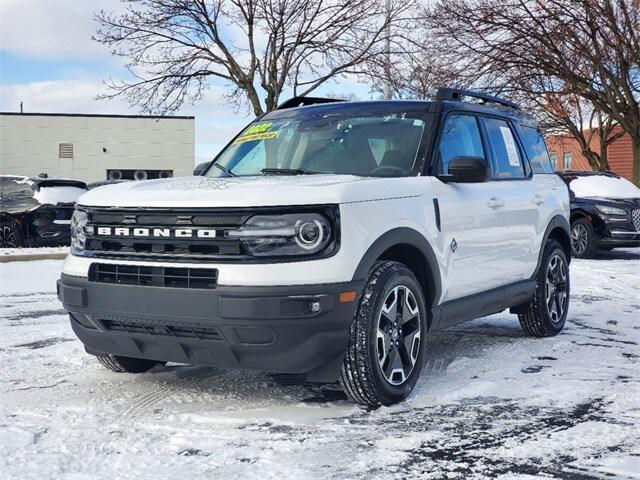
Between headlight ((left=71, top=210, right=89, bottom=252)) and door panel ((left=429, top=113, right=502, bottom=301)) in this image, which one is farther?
door panel ((left=429, top=113, right=502, bottom=301))

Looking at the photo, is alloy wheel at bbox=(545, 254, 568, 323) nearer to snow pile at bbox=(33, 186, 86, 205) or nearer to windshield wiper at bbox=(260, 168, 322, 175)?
windshield wiper at bbox=(260, 168, 322, 175)

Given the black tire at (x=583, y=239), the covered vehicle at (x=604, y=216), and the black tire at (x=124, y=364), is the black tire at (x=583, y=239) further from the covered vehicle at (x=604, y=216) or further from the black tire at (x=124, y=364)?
the black tire at (x=124, y=364)

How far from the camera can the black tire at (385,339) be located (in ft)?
13.8

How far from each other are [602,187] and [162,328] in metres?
12.3

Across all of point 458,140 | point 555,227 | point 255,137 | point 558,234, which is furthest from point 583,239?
point 255,137

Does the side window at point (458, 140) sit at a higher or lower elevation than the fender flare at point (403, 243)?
higher

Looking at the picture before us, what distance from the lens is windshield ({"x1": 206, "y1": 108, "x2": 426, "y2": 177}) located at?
5.12 meters

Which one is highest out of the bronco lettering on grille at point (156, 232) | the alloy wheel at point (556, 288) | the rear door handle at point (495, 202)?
the rear door handle at point (495, 202)

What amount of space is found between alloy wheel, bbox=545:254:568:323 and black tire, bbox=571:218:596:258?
24.4ft

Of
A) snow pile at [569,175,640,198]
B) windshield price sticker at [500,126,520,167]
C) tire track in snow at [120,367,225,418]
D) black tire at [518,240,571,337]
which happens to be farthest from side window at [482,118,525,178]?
snow pile at [569,175,640,198]

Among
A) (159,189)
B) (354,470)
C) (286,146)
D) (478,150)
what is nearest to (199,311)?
(159,189)

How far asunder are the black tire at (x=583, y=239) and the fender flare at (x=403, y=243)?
32.6 feet

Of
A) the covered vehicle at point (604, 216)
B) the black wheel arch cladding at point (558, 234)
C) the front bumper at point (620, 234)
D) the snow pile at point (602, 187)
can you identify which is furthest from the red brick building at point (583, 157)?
the black wheel arch cladding at point (558, 234)

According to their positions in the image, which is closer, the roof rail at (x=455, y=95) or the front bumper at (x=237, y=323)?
the front bumper at (x=237, y=323)
